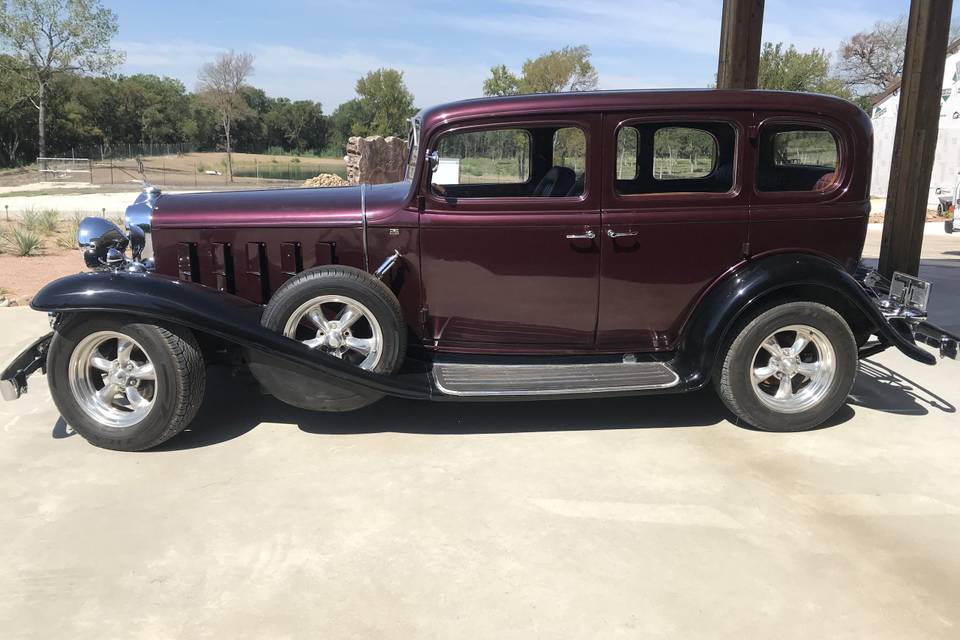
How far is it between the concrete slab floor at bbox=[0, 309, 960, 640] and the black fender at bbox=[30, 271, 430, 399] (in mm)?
418

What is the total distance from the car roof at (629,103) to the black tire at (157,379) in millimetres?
1775

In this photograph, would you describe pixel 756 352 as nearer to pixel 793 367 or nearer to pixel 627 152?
pixel 793 367

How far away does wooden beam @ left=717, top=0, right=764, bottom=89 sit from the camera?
6.11 m

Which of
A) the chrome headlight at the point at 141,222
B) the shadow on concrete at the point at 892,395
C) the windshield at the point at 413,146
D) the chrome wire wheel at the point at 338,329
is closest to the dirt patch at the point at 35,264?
the chrome headlight at the point at 141,222

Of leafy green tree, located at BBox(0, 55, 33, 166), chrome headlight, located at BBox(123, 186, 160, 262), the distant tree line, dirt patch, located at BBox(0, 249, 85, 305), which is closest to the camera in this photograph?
chrome headlight, located at BBox(123, 186, 160, 262)

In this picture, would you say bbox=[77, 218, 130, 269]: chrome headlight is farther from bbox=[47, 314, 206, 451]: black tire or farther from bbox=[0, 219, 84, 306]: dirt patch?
bbox=[0, 219, 84, 306]: dirt patch

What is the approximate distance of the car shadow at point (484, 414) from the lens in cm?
417

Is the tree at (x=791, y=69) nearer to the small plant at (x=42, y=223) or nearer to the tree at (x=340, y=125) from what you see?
the small plant at (x=42, y=223)

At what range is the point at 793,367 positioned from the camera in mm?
4082

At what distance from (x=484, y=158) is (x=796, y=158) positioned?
76.8 inches

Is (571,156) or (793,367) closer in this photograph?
(793,367)

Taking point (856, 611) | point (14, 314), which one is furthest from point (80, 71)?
point (856, 611)

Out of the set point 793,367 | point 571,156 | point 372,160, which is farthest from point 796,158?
point 372,160

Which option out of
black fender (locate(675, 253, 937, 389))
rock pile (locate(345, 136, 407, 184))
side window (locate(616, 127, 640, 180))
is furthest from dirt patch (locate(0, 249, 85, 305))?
rock pile (locate(345, 136, 407, 184))
